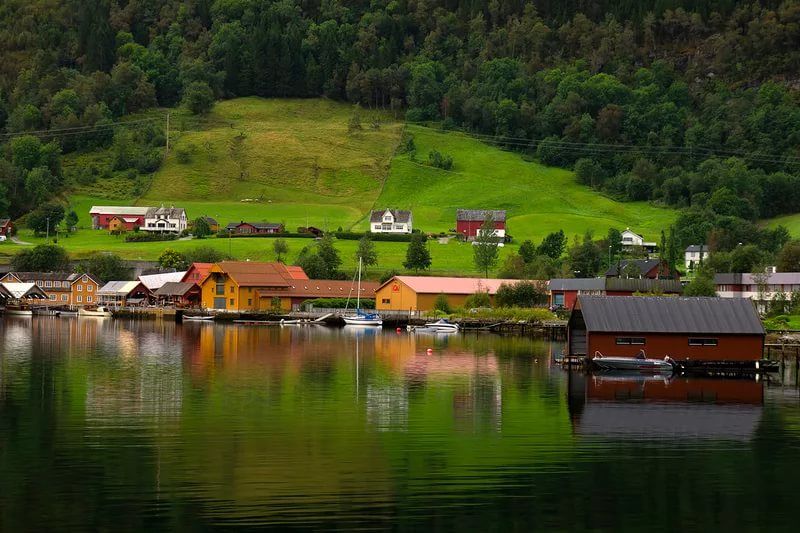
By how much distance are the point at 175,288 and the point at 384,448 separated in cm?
9064

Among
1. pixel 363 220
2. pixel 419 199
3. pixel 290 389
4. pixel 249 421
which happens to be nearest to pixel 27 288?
pixel 363 220

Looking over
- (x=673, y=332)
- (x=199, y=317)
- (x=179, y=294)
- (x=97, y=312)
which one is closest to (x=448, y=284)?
(x=199, y=317)

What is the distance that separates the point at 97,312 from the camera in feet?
389

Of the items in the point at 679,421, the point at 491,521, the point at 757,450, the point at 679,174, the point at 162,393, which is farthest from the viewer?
the point at 679,174

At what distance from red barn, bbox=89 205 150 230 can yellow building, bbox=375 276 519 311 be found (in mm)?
52212

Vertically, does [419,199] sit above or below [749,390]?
above

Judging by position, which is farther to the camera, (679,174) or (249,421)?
(679,174)

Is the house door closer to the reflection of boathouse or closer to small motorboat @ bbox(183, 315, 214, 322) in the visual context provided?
the reflection of boathouse

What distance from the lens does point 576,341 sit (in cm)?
6062

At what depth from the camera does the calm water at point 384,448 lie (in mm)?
23578

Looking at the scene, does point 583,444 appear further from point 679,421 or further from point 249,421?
point 249,421

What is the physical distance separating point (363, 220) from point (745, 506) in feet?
438

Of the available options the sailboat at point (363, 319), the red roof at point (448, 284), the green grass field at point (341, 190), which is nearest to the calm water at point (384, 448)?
the sailboat at point (363, 319)

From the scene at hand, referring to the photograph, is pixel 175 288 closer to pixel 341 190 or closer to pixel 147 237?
pixel 147 237
